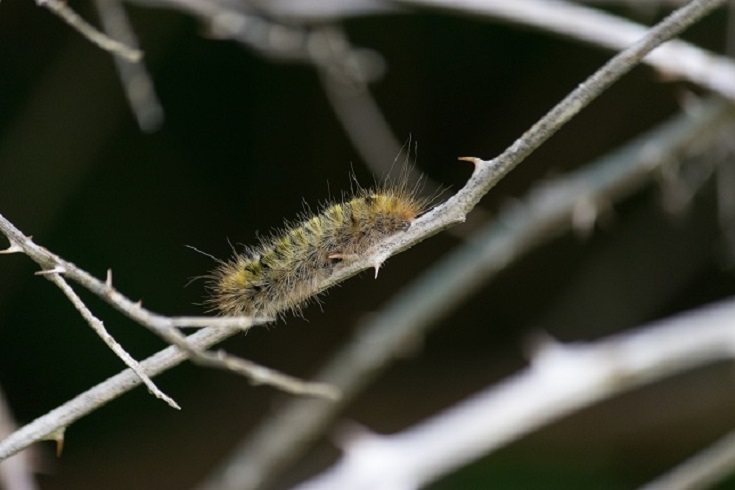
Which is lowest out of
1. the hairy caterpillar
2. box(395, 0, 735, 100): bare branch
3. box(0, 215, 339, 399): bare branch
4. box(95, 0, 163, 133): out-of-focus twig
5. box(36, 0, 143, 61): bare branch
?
box(0, 215, 339, 399): bare branch

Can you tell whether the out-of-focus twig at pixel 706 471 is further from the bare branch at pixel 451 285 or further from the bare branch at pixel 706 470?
the bare branch at pixel 451 285

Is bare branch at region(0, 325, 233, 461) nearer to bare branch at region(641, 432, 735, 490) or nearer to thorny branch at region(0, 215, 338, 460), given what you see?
thorny branch at region(0, 215, 338, 460)

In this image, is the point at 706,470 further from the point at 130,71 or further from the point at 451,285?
the point at 130,71

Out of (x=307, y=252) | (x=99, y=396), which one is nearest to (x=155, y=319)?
(x=99, y=396)

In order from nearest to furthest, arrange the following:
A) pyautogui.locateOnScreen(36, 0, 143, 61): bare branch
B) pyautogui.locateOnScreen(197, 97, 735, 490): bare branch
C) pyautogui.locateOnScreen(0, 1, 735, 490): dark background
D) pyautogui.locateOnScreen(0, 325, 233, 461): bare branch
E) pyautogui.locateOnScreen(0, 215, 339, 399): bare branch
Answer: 1. pyautogui.locateOnScreen(0, 215, 339, 399): bare branch
2. pyautogui.locateOnScreen(0, 325, 233, 461): bare branch
3. pyautogui.locateOnScreen(36, 0, 143, 61): bare branch
4. pyautogui.locateOnScreen(197, 97, 735, 490): bare branch
5. pyautogui.locateOnScreen(0, 1, 735, 490): dark background

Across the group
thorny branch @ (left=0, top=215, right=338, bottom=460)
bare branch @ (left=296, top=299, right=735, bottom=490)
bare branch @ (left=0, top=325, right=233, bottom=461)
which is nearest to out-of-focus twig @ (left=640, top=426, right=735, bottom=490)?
bare branch @ (left=296, top=299, right=735, bottom=490)

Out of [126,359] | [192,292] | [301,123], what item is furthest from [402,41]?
[126,359]

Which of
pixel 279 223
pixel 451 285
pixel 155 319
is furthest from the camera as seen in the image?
pixel 279 223

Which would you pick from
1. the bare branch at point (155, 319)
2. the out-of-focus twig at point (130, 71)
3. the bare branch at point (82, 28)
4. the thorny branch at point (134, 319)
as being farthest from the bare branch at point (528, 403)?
the bare branch at point (155, 319)
